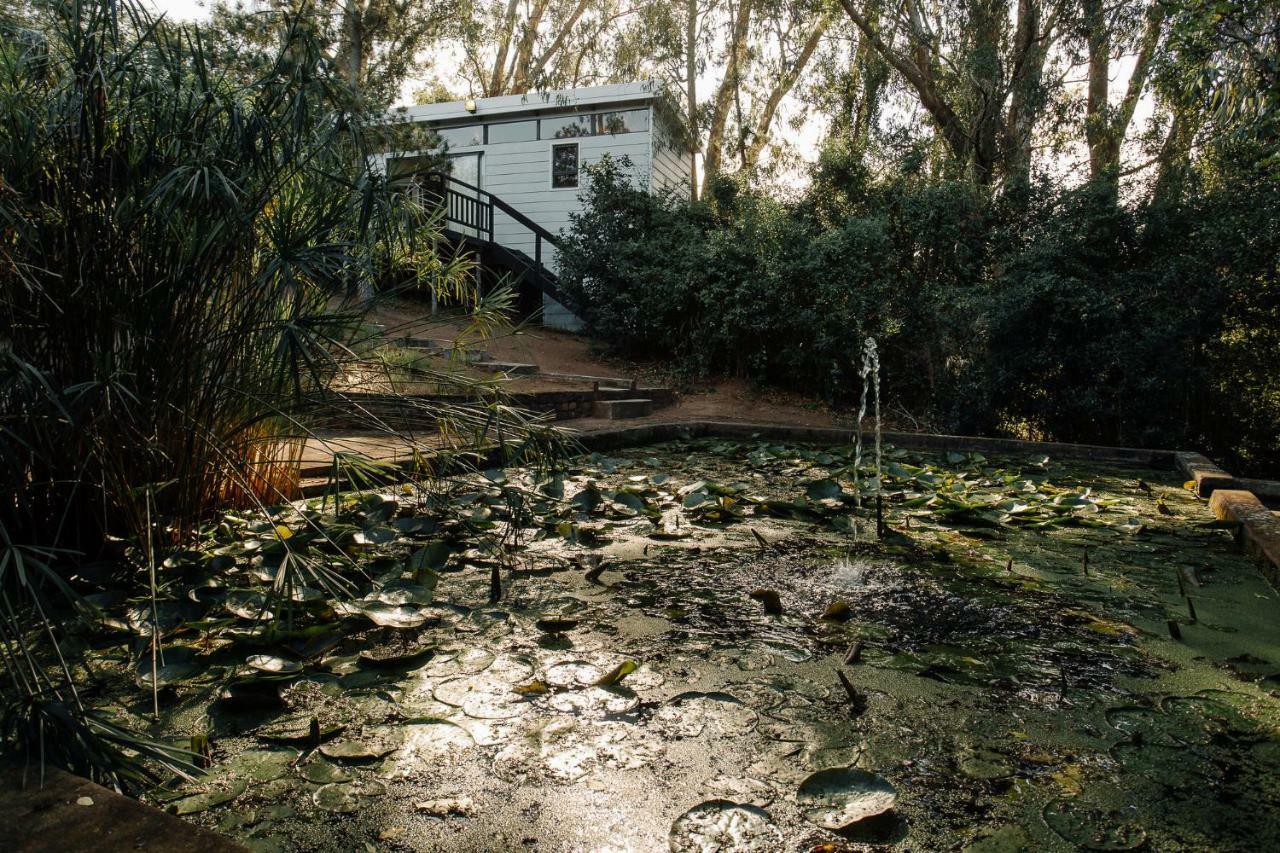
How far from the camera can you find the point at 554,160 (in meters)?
14.1

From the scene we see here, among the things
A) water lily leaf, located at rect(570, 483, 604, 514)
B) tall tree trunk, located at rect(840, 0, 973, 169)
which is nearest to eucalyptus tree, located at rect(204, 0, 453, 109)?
tall tree trunk, located at rect(840, 0, 973, 169)

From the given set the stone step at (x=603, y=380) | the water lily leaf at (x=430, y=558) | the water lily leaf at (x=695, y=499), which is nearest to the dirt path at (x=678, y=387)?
the stone step at (x=603, y=380)

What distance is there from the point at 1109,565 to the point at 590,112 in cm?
1245

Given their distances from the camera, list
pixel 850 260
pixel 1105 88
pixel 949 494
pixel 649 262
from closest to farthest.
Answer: pixel 949 494
pixel 850 260
pixel 649 262
pixel 1105 88

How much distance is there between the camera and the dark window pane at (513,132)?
1420cm

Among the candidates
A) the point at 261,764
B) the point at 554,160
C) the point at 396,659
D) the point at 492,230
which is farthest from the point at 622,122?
the point at 261,764

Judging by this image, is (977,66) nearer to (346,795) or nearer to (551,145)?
(551,145)

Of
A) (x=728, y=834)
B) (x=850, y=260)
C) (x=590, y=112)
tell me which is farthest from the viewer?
(x=590, y=112)

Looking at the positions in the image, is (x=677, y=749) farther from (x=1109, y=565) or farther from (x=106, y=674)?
(x=1109, y=565)

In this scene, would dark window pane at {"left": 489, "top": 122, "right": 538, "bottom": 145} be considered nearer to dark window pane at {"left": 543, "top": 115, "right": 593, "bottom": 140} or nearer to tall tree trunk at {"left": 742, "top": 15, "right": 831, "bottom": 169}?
dark window pane at {"left": 543, "top": 115, "right": 593, "bottom": 140}

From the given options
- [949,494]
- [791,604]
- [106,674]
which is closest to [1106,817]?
[791,604]

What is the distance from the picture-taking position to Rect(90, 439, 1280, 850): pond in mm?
1355

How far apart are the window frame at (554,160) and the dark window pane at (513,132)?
0.42m

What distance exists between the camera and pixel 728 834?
1.30 metres
